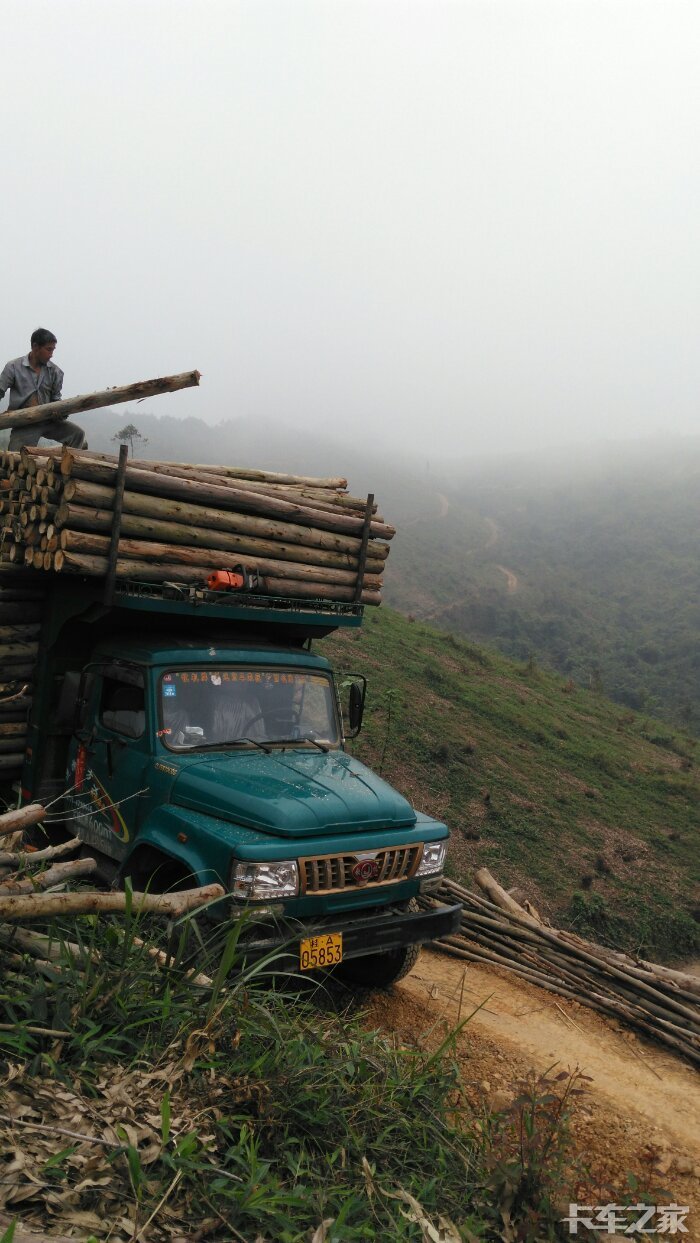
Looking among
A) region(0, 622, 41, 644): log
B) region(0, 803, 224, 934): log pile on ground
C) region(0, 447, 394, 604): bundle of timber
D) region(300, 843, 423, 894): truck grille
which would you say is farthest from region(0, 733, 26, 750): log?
region(300, 843, 423, 894): truck grille

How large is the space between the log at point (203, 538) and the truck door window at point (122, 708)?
3.48 feet

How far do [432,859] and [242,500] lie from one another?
2.99 m

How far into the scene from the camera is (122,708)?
6.07 m

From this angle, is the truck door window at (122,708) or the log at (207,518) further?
the truck door window at (122,708)

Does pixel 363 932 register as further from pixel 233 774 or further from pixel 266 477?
pixel 266 477

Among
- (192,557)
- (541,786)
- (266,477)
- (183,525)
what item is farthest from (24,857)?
(541,786)

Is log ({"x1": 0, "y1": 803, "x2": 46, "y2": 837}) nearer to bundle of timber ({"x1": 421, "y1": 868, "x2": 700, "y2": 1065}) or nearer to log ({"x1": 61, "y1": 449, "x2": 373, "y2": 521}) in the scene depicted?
log ({"x1": 61, "y1": 449, "x2": 373, "y2": 521})

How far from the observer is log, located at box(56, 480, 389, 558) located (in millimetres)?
5723

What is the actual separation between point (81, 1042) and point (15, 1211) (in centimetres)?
73

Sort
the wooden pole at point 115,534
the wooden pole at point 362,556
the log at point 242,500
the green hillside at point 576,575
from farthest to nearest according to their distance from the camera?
the green hillside at point 576,575, the wooden pole at point 362,556, the log at point 242,500, the wooden pole at point 115,534

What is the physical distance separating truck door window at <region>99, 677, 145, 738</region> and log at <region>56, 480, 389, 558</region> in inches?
47.7

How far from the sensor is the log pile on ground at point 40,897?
345 cm

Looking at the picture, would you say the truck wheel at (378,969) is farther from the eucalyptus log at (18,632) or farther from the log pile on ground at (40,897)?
the eucalyptus log at (18,632)

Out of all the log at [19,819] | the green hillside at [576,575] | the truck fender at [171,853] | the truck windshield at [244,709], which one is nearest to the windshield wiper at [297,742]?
the truck windshield at [244,709]
